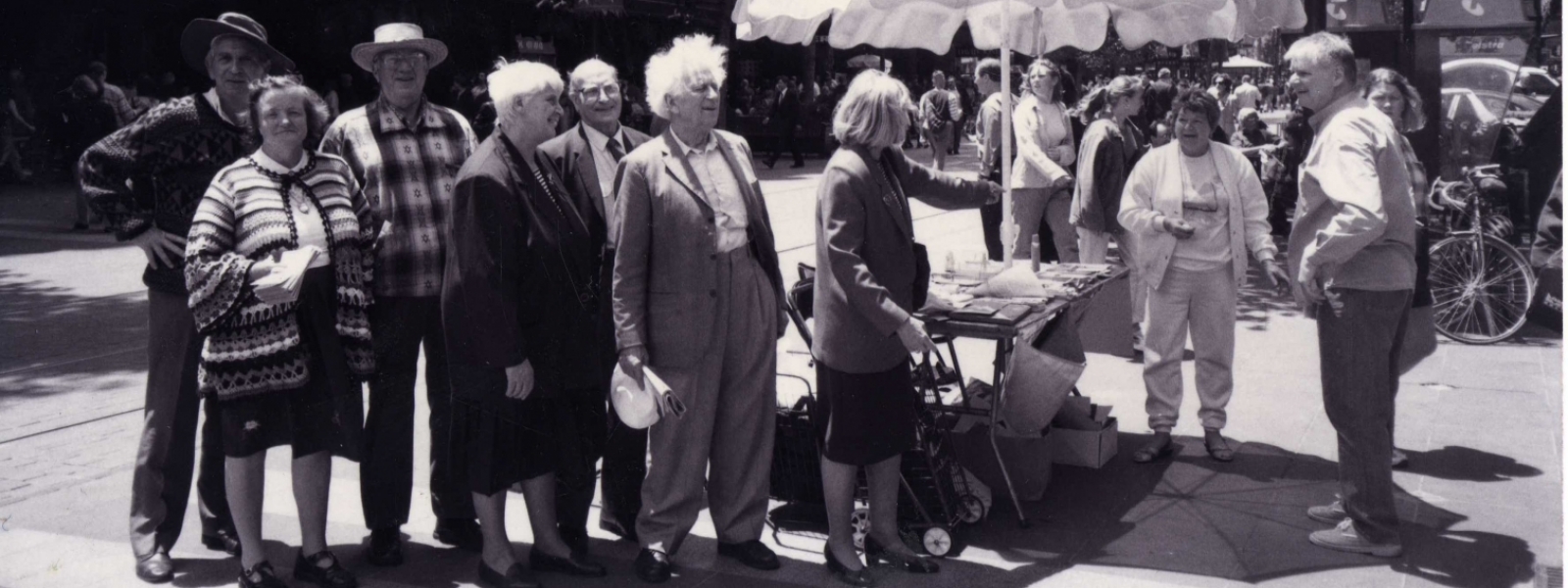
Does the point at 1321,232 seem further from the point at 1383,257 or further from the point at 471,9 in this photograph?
the point at 471,9

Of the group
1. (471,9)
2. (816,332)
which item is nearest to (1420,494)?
(816,332)

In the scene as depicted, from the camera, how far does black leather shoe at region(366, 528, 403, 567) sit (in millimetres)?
4727

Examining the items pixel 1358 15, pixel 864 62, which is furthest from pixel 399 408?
pixel 864 62

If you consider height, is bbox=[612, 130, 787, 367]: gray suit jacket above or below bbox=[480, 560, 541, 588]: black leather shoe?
above

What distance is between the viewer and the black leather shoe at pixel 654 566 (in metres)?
4.50

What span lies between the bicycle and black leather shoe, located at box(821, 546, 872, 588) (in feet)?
17.3

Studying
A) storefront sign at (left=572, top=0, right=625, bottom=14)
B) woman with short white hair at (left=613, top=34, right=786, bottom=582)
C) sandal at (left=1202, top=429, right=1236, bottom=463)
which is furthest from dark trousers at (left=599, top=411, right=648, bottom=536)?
storefront sign at (left=572, top=0, right=625, bottom=14)

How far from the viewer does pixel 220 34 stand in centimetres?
471

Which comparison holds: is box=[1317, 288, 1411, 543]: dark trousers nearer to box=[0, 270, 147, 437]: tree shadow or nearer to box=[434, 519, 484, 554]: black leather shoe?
box=[434, 519, 484, 554]: black leather shoe

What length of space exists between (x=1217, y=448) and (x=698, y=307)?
266 centimetres

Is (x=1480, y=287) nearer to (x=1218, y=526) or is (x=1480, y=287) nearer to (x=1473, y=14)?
(x=1473, y=14)

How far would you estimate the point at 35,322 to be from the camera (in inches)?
376

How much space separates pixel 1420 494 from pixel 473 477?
3521 millimetres

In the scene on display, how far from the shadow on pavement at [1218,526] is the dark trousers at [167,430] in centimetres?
258
